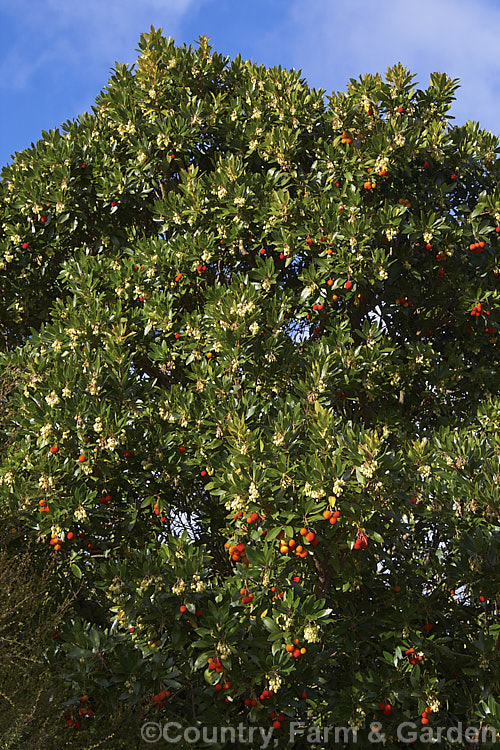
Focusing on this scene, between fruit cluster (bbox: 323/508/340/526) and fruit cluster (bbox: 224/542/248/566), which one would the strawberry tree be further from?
fruit cluster (bbox: 224/542/248/566)

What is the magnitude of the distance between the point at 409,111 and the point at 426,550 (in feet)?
17.3

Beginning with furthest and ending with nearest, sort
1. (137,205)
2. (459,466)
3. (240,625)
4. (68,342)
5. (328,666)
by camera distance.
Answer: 1. (137,205)
2. (68,342)
3. (328,666)
4. (459,466)
5. (240,625)

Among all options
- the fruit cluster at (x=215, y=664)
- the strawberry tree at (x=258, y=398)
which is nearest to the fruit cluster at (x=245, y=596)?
the strawberry tree at (x=258, y=398)

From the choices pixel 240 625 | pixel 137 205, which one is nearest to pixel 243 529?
pixel 240 625

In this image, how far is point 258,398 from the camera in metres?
7.84

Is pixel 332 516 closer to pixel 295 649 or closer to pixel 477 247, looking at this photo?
pixel 295 649

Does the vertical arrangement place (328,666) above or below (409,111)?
below

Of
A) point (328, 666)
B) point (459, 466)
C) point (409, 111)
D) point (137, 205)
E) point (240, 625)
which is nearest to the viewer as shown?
point (240, 625)

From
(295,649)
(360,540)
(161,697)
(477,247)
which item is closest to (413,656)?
(295,649)

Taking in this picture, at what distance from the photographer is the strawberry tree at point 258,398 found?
6.41 m

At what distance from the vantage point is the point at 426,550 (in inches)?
318

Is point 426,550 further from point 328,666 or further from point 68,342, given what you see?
point 68,342

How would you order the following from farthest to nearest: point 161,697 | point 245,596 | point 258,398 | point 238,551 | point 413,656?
point 258,398 → point 413,656 → point 238,551 → point 245,596 → point 161,697

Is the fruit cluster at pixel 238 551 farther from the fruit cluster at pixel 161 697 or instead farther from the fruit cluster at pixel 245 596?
the fruit cluster at pixel 161 697
